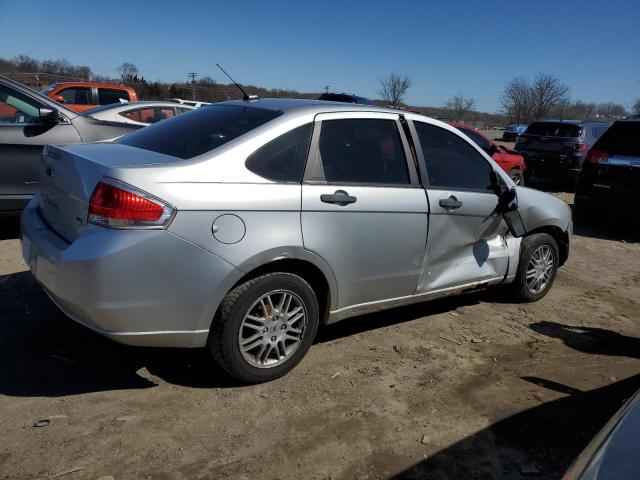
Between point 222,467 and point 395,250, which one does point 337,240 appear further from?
point 222,467

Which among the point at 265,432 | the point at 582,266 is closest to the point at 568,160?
the point at 582,266

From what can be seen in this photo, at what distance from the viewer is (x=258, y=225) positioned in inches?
119

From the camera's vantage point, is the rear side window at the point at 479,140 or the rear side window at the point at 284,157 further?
the rear side window at the point at 479,140

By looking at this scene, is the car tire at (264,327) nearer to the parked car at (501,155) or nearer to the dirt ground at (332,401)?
the dirt ground at (332,401)

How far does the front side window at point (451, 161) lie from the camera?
4.05m

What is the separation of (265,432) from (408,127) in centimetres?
232

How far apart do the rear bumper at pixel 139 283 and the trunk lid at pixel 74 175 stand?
0.15m

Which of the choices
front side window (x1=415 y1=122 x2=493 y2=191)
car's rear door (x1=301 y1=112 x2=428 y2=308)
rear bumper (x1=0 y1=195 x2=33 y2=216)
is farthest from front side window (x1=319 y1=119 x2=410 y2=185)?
rear bumper (x1=0 y1=195 x2=33 y2=216)

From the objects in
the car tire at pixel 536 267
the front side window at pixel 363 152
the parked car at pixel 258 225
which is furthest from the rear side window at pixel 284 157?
the car tire at pixel 536 267

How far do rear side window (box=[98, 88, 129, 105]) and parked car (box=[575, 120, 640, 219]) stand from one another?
41.5 ft

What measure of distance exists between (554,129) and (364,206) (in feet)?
38.4

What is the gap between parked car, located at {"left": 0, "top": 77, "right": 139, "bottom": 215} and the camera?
18.4 ft

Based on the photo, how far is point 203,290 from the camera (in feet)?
9.55

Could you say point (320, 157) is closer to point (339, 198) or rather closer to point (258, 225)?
point (339, 198)
